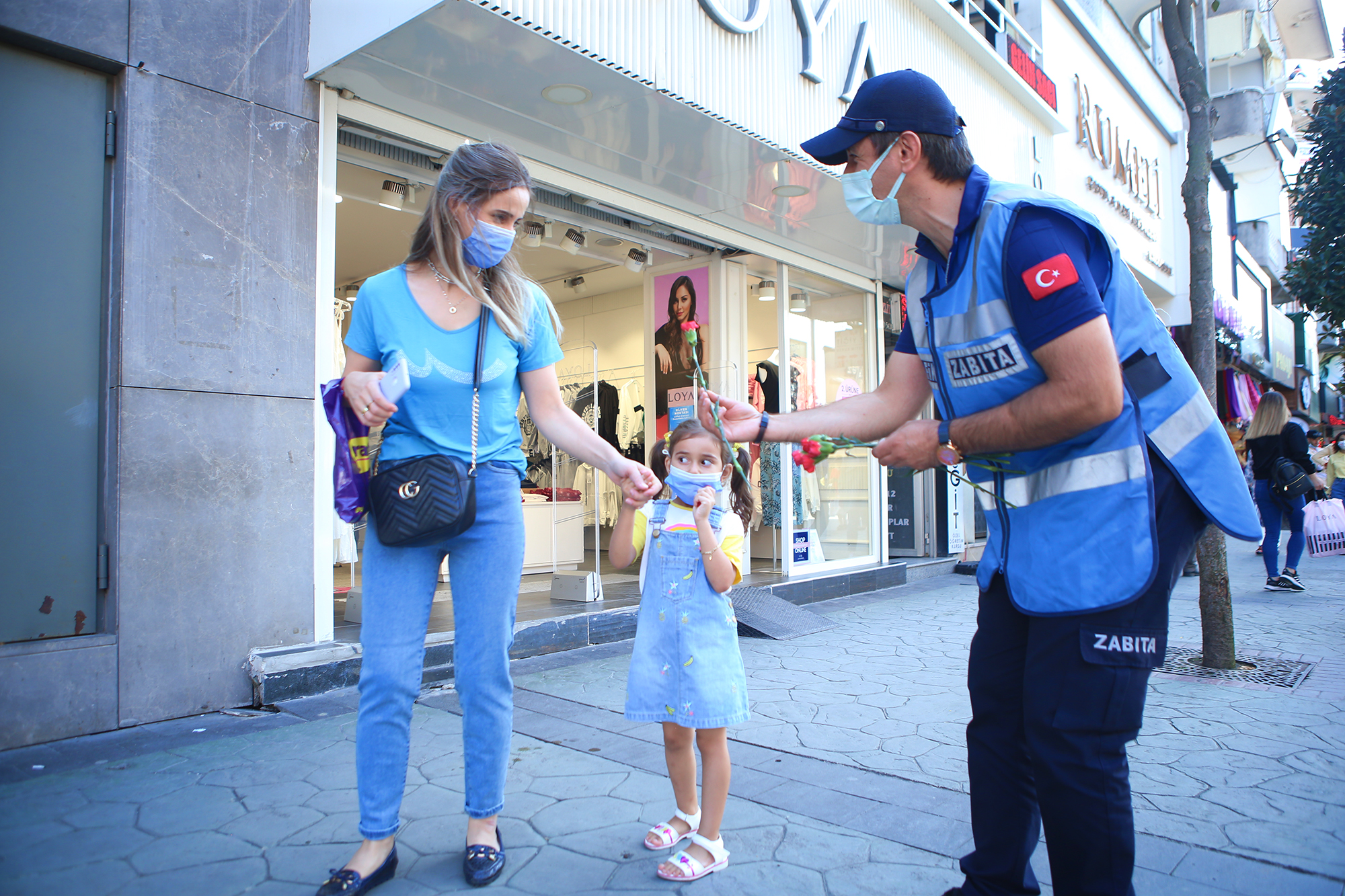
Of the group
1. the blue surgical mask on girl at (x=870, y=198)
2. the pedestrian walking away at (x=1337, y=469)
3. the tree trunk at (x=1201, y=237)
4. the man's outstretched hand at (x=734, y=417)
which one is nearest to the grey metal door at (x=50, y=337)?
the man's outstretched hand at (x=734, y=417)

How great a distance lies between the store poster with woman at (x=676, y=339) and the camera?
27.1ft

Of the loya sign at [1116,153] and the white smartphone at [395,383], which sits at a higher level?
the loya sign at [1116,153]

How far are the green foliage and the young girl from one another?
11.5 m

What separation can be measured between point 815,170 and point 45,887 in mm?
5728

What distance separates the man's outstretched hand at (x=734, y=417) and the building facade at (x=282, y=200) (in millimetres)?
2681

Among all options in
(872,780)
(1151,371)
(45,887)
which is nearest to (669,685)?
(872,780)

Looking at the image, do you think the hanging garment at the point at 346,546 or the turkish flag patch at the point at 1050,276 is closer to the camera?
the turkish flag patch at the point at 1050,276

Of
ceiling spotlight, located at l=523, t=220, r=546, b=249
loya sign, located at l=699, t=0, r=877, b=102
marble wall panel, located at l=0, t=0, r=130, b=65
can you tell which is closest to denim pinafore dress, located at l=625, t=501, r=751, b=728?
marble wall panel, located at l=0, t=0, r=130, b=65

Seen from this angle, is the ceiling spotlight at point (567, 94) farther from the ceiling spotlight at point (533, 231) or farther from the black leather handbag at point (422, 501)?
the black leather handbag at point (422, 501)

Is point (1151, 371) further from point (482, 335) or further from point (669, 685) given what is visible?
point (482, 335)

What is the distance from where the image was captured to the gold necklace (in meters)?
2.31

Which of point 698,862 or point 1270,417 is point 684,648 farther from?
point 1270,417

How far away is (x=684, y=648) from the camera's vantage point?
94.3 inches

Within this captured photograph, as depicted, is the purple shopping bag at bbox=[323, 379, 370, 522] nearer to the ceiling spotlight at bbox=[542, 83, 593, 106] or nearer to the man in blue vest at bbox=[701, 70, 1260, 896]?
the man in blue vest at bbox=[701, 70, 1260, 896]
